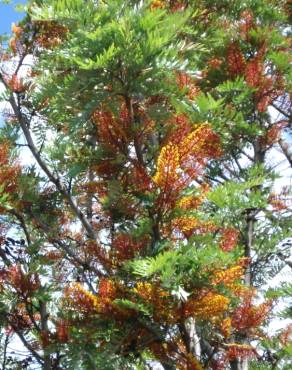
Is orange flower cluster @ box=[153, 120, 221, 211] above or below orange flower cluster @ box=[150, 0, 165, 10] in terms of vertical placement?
below

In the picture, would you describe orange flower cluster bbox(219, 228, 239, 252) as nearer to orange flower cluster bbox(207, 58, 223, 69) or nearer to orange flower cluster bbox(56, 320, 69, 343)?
orange flower cluster bbox(56, 320, 69, 343)

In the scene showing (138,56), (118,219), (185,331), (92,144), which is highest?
(92,144)

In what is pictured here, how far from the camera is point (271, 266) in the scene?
446cm

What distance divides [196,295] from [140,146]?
2.60ft

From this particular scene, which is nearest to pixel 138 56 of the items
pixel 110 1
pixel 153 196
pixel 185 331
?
pixel 110 1

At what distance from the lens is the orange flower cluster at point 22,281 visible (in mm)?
3438

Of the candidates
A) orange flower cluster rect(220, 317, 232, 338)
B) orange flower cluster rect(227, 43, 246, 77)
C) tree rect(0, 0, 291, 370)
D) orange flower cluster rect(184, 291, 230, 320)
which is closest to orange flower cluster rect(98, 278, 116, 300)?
tree rect(0, 0, 291, 370)

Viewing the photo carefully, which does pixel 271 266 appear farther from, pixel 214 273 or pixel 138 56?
pixel 138 56

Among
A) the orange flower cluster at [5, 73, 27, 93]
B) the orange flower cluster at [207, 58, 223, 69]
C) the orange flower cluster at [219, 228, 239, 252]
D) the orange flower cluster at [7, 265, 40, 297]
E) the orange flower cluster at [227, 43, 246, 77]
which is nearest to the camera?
the orange flower cluster at [219, 228, 239, 252]

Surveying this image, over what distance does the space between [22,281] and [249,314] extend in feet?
4.26

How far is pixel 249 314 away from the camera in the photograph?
10.8ft

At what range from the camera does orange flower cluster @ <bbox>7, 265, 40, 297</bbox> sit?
3438 mm

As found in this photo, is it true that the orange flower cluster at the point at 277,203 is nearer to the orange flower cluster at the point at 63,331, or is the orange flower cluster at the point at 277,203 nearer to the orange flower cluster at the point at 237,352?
the orange flower cluster at the point at 237,352

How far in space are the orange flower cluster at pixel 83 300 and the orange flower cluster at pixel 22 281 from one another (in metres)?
0.75
